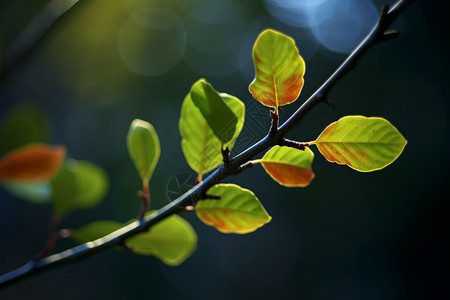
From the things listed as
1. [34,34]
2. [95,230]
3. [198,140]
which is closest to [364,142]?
[198,140]

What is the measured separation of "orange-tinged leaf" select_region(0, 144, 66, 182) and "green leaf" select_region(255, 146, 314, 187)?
37cm

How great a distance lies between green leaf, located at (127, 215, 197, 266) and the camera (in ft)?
1.58

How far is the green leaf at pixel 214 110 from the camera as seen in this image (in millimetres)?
325

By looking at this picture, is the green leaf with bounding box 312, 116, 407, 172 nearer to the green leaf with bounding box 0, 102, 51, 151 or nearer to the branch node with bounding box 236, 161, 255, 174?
the branch node with bounding box 236, 161, 255, 174

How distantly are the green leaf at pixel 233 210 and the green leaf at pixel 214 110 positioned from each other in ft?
0.20

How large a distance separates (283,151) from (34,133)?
0.57m

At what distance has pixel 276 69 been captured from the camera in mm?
314

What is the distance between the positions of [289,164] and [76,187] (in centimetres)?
43

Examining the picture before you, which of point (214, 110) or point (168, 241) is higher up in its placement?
point (214, 110)

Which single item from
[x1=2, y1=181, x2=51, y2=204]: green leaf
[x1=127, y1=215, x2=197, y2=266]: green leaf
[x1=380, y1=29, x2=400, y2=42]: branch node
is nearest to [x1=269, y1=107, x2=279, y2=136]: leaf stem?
[x1=380, y1=29, x2=400, y2=42]: branch node

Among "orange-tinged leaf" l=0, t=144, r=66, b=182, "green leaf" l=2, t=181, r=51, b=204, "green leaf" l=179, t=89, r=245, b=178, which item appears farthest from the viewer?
"green leaf" l=2, t=181, r=51, b=204

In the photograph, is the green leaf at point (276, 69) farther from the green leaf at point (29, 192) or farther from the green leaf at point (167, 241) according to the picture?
the green leaf at point (29, 192)

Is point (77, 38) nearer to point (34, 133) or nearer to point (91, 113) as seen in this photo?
point (34, 133)

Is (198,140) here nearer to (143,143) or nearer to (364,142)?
(143,143)
